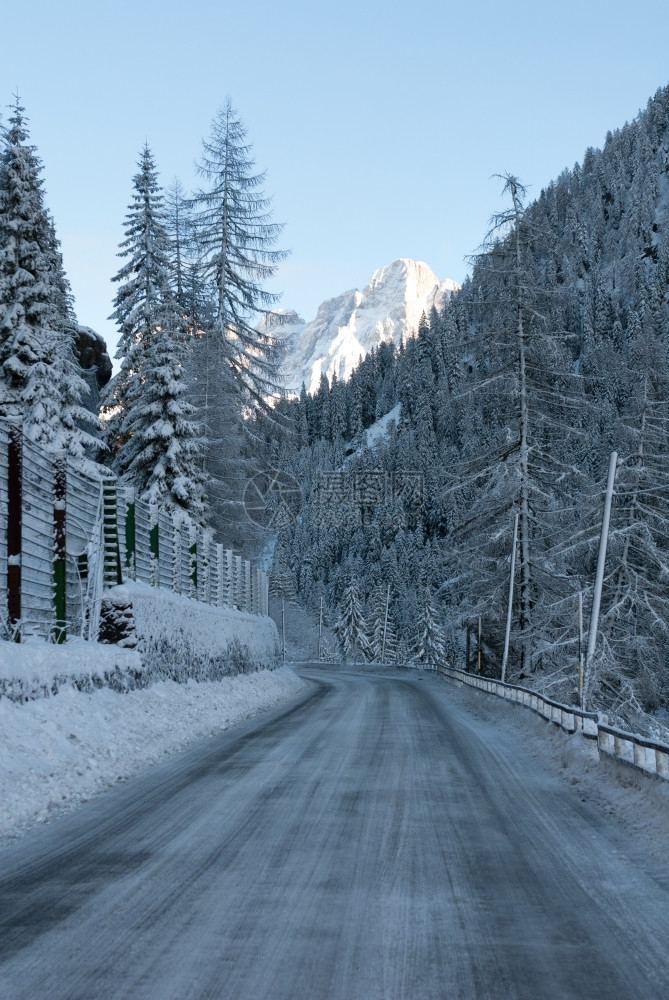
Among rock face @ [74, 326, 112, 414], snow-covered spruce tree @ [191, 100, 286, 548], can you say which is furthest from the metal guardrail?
rock face @ [74, 326, 112, 414]

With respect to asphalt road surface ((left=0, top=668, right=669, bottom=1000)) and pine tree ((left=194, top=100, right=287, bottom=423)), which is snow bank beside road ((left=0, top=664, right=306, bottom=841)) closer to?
asphalt road surface ((left=0, top=668, right=669, bottom=1000))

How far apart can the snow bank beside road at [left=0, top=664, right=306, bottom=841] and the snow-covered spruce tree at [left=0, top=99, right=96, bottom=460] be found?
14286 mm

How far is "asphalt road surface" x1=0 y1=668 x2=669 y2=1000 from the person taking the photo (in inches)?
168

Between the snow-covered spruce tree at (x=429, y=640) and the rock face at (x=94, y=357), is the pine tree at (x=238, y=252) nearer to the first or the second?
the rock face at (x=94, y=357)

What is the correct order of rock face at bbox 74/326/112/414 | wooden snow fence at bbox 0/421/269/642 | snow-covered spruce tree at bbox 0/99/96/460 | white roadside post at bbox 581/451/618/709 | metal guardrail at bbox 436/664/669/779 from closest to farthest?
metal guardrail at bbox 436/664/669/779
wooden snow fence at bbox 0/421/269/642
white roadside post at bbox 581/451/618/709
snow-covered spruce tree at bbox 0/99/96/460
rock face at bbox 74/326/112/414

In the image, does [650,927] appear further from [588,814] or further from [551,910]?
[588,814]

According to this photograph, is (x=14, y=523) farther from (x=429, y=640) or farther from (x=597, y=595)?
(x=429, y=640)

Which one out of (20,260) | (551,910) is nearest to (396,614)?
(20,260)

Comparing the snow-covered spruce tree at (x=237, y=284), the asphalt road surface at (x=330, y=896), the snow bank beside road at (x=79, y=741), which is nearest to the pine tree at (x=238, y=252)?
the snow-covered spruce tree at (x=237, y=284)

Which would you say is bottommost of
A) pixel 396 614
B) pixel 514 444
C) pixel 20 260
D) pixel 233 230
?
pixel 396 614

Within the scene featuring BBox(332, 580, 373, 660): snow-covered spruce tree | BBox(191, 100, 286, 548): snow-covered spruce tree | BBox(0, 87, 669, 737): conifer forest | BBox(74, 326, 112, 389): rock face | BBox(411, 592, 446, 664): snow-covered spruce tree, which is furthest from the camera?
BBox(332, 580, 373, 660): snow-covered spruce tree

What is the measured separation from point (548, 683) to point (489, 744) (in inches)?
671

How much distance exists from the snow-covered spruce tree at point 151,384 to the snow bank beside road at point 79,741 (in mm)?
15925

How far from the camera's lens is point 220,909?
530 centimetres
